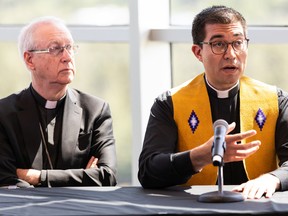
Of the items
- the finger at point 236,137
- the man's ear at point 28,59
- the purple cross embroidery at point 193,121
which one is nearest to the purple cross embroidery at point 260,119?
the purple cross embroidery at point 193,121

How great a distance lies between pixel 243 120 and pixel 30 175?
42.6 inches

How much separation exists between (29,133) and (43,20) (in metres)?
0.61

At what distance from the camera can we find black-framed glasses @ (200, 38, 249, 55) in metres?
4.29

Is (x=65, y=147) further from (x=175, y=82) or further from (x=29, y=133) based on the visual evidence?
(x=175, y=82)

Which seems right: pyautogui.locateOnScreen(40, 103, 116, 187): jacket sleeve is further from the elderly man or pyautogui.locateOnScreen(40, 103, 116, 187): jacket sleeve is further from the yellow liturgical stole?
the yellow liturgical stole

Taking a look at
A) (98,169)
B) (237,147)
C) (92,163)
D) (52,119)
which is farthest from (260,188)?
(52,119)

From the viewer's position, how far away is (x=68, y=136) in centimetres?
483

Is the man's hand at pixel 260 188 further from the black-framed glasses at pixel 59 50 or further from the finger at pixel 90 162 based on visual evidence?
the black-framed glasses at pixel 59 50

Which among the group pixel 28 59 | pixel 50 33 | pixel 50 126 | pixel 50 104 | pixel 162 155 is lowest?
pixel 162 155

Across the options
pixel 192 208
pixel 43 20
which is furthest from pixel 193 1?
pixel 192 208

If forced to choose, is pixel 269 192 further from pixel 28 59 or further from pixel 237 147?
pixel 28 59

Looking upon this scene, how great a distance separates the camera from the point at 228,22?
433 cm

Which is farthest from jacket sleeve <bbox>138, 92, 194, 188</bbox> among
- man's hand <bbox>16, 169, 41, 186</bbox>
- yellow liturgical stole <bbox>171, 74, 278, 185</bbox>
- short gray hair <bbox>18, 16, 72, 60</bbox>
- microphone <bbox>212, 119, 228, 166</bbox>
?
short gray hair <bbox>18, 16, 72, 60</bbox>

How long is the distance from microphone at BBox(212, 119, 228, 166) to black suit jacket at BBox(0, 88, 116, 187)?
116 cm
